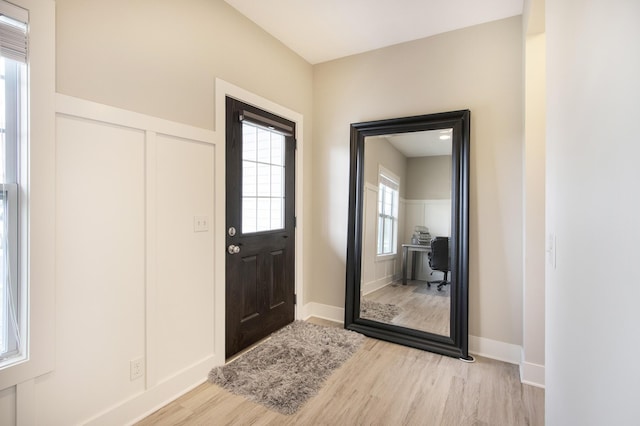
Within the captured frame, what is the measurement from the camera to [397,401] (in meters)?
2.01

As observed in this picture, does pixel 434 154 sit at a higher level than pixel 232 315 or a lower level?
higher

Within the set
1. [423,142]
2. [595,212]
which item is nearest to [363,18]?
[423,142]

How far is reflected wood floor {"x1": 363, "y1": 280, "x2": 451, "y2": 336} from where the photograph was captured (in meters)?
2.74

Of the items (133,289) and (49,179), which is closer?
(49,179)

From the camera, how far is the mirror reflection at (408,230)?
9.09 ft

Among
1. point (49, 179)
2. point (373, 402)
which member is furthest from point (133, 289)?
point (373, 402)

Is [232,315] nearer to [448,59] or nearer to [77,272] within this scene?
[77,272]

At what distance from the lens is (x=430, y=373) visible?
234 cm

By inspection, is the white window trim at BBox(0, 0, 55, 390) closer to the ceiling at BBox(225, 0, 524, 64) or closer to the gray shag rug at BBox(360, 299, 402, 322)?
the ceiling at BBox(225, 0, 524, 64)

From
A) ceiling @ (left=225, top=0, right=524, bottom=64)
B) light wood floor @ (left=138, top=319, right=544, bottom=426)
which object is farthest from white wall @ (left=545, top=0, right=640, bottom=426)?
ceiling @ (left=225, top=0, right=524, bottom=64)

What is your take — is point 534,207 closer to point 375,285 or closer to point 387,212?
point 387,212

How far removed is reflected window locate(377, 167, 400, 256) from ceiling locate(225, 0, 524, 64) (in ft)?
4.03

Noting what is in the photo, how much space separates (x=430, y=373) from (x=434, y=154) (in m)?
1.79

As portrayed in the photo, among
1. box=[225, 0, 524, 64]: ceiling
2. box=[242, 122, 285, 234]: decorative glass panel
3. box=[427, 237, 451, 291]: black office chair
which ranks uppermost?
box=[225, 0, 524, 64]: ceiling
